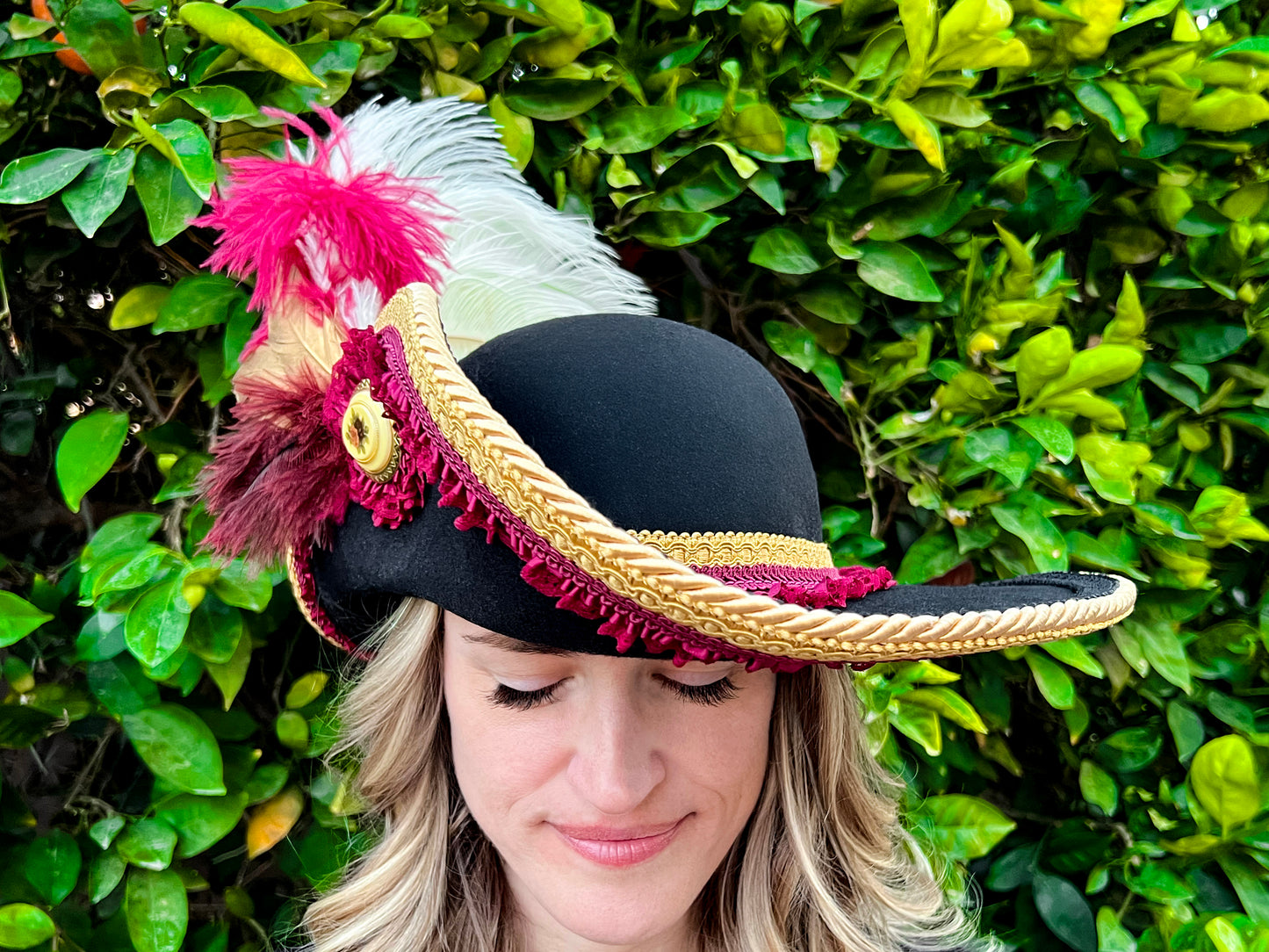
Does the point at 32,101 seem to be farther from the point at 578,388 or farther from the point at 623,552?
the point at 623,552

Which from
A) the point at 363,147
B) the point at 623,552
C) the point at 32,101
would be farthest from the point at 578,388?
the point at 32,101

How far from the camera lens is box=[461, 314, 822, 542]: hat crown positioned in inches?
35.3

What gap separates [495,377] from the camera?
0.97 metres

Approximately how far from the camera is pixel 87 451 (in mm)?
1270

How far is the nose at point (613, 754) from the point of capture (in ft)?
3.12

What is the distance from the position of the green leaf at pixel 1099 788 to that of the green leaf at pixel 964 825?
0.52 ft

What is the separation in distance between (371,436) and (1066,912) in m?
1.38

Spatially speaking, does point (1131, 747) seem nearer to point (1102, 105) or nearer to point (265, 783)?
point (1102, 105)

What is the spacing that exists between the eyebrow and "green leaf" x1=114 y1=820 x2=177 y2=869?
64cm

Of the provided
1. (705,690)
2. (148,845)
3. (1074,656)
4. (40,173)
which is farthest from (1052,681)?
(40,173)

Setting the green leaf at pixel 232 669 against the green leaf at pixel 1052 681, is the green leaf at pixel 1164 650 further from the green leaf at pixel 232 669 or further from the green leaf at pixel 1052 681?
the green leaf at pixel 232 669

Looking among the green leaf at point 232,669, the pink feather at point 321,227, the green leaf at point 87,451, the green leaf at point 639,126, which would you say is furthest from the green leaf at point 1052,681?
the green leaf at point 87,451

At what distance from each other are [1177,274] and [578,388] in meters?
1.18

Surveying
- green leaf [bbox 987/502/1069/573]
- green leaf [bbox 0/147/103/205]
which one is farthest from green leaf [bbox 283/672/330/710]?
green leaf [bbox 987/502/1069/573]
